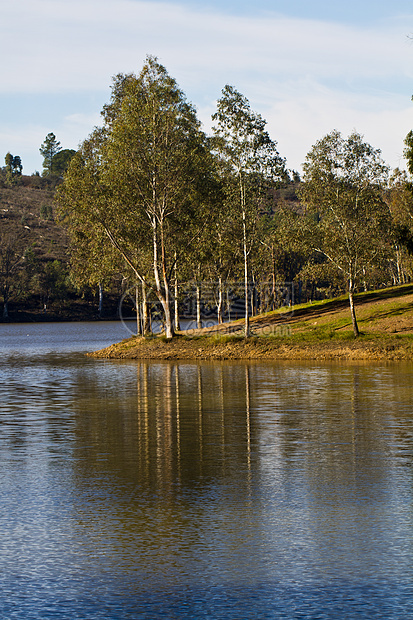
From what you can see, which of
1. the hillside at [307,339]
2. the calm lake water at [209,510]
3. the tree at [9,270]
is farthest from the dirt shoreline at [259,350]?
the tree at [9,270]

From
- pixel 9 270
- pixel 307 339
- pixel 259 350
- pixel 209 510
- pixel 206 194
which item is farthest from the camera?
pixel 9 270

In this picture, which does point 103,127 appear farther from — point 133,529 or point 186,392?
point 133,529

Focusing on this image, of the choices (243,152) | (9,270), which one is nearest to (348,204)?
(243,152)

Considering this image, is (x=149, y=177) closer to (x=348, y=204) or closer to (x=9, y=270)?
(x=348, y=204)

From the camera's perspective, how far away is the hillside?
5041 cm

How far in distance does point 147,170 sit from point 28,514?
47.2 m

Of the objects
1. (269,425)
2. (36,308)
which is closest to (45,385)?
(269,425)

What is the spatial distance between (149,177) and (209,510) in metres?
47.8

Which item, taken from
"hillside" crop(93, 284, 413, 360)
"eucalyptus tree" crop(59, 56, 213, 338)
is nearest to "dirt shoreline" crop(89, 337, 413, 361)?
"hillside" crop(93, 284, 413, 360)

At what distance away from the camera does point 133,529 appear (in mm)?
11938

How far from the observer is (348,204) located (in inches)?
2195

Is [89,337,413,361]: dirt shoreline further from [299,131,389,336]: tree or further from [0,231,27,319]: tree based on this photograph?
[0,231,27,319]: tree

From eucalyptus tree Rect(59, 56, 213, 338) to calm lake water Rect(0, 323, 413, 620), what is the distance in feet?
107

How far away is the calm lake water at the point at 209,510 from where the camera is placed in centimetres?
914
